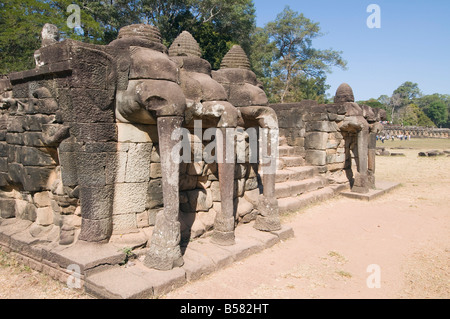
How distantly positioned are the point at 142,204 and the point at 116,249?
0.72 meters

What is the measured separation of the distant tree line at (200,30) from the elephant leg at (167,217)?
16.5 m

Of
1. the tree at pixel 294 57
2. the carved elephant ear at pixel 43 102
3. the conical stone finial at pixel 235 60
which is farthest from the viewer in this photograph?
the tree at pixel 294 57

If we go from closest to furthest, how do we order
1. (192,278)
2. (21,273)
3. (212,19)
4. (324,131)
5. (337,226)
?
(192,278)
(21,273)
(337,226)
(324,131)
(212,19)

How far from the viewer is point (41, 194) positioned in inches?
195

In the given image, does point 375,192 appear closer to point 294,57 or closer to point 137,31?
point 137,31

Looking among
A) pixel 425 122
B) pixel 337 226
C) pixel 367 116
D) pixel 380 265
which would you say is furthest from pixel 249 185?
pixel 425 122

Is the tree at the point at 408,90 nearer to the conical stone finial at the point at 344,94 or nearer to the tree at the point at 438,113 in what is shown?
→ the tree at the point at 438,113

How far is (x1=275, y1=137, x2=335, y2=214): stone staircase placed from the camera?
8469mm

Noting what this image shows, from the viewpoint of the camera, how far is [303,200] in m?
8.69

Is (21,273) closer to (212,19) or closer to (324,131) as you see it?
(324,131)

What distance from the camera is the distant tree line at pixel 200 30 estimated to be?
57.6 feet

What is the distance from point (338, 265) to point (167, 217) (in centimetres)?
277

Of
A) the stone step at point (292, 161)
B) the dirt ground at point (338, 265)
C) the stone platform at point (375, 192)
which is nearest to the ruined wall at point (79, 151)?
the dirt ground at point (338, 265)

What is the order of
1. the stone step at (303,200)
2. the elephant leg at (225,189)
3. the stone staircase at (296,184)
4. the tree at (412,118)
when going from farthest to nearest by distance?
the tree at (412,118) → the stone staircase at (296,184) → the stone step at (303,200) → the elephant leg at (225,189)
